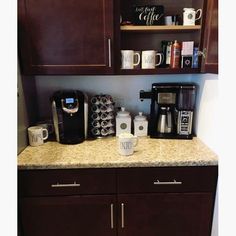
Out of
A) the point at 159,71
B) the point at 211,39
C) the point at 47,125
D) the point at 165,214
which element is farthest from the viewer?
the point at 47,125

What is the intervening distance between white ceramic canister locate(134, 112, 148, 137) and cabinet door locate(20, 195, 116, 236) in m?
0.54

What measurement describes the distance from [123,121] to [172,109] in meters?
0.37

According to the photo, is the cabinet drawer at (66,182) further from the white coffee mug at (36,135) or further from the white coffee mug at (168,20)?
the white coffee mug at (168,20)

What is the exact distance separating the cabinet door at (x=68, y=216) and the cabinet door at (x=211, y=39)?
0.93 metres

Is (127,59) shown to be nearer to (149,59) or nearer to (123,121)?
(149,59)

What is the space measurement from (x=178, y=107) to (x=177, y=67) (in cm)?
29

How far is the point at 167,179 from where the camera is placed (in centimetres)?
126

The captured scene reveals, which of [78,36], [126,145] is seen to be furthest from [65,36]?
[126,145]

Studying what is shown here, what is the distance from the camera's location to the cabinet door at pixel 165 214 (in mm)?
1287

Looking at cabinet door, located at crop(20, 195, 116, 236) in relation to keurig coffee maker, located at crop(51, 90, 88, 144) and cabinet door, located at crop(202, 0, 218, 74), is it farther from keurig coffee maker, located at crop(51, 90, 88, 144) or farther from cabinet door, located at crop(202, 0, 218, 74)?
cabinet door, located at crop(202, 0, 218, 74)

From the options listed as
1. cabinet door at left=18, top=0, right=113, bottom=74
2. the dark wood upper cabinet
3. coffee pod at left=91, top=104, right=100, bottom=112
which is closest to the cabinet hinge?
the dark wood upper cabinet

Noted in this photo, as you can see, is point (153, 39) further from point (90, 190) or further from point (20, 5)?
point (90, 190)

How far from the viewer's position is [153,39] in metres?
1.63
